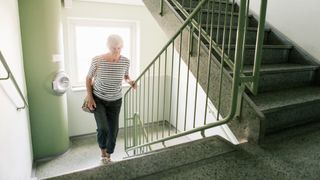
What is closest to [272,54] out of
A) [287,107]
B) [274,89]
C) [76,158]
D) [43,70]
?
[274,89]

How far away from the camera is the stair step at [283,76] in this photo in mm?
1952

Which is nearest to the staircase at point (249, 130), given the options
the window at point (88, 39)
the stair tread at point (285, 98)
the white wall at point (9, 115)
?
the stair tread at point (285, 98)

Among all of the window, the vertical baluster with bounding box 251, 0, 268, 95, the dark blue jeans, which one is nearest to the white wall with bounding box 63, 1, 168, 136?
the window

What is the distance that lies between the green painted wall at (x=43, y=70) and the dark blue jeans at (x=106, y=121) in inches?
44.1

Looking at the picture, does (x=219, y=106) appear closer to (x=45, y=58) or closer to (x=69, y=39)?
(x=45, y=58)

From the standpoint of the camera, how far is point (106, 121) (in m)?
2.59

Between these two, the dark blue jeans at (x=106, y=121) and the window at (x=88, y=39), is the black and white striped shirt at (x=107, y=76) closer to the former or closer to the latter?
the dark blue jeans at (x=106, y=121)

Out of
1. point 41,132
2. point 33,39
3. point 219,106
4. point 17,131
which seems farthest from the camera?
point 41,132

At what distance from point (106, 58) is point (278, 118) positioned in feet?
5.42

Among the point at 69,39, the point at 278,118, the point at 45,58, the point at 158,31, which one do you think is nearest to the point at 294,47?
the point at 278,118

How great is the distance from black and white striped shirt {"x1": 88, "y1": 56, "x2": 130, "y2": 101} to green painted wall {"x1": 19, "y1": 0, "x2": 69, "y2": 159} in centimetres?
109

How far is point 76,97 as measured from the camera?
410cm

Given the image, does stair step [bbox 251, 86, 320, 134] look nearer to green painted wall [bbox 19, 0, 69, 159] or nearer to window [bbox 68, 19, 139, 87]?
green painted wall [bbox 19, 0, 69, 159]

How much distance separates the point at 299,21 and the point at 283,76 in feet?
2.39
